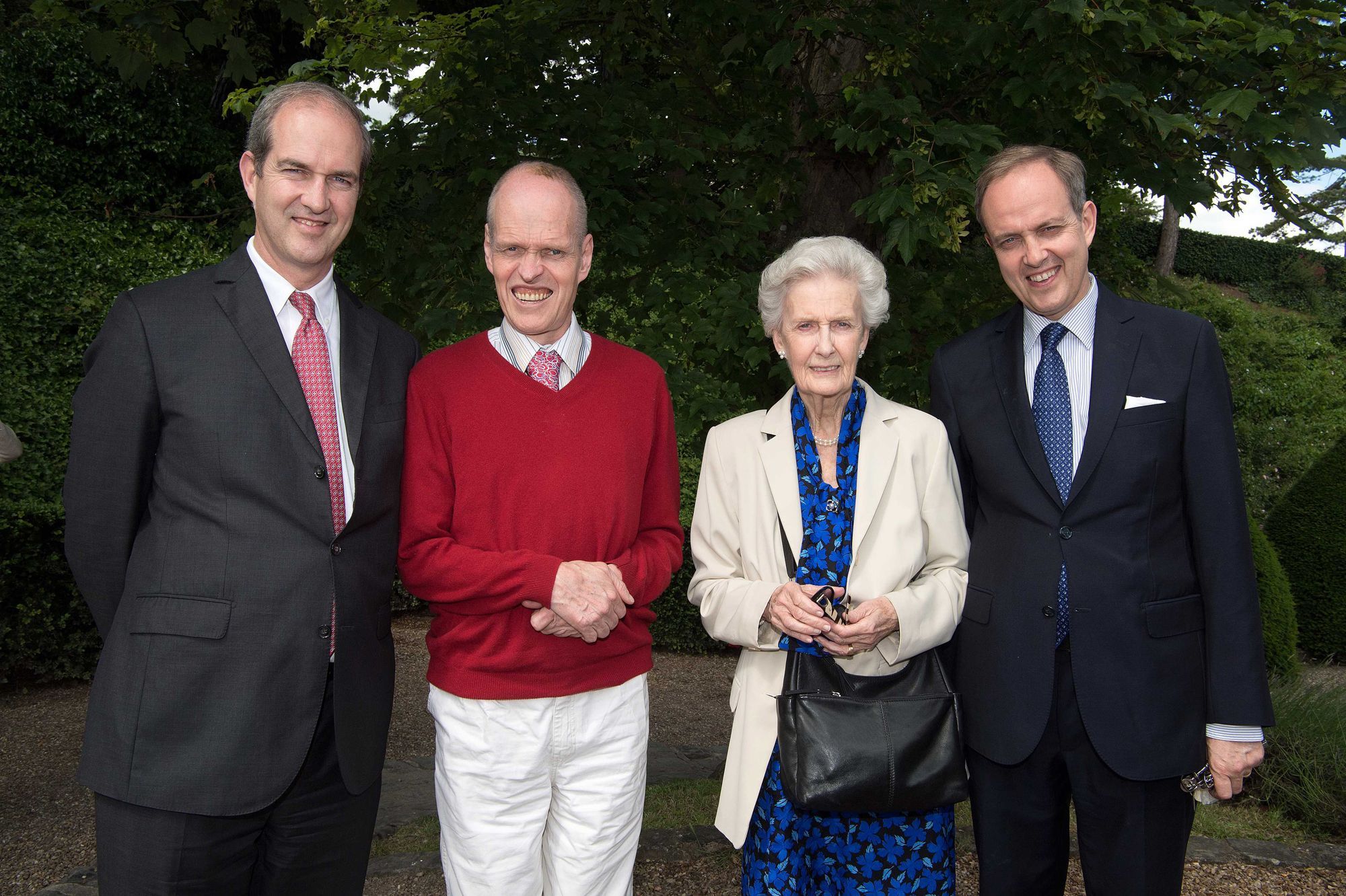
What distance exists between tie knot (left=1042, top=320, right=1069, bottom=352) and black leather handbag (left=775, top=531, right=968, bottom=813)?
0.95 m

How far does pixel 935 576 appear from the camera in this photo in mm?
2580

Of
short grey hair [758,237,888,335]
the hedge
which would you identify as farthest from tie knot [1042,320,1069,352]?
the hedge

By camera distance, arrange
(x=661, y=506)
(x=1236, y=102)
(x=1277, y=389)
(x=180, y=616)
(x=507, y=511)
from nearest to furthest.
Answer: (x=180, y=616), (x=507, y=511), (x=661, y=506), (x=1236, y=102), (x=1277, y=389)

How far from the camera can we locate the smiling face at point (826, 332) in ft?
8.42

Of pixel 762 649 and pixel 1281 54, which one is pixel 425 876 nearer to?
pixel 762 649

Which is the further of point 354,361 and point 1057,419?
point 1057,419

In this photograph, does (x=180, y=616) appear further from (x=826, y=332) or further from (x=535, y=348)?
(x=826, y=332)

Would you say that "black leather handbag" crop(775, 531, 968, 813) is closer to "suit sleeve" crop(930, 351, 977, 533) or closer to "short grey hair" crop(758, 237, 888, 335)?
"suit sleeve" crop(930, 351, 977, 533)

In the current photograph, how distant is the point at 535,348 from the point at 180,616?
105 centimetres

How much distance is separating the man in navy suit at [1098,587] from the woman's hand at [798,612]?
497 millimetres

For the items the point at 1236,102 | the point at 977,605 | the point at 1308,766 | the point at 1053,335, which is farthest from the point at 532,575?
the point at 1308,766

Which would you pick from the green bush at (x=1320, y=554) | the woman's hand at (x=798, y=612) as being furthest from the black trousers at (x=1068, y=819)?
the green bush at (x=1320, y=554)

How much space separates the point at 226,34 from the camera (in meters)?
4.39

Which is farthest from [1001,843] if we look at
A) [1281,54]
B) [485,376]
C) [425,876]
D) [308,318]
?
[1281,54]
